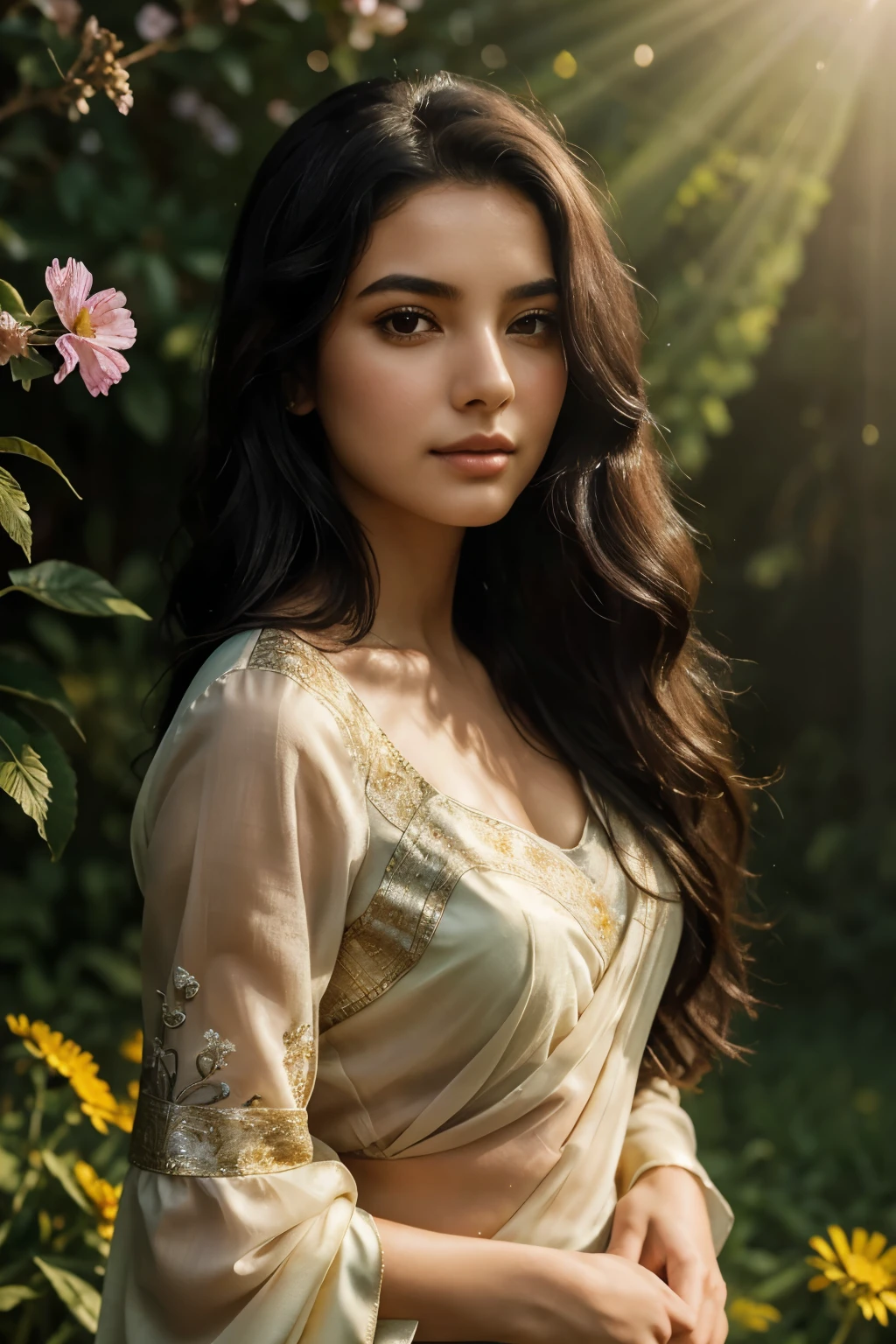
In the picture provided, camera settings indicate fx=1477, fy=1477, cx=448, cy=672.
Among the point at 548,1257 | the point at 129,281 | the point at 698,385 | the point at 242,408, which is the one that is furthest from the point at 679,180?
the point at 548,1257

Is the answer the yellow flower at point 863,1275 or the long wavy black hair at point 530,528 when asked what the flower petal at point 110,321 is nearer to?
the long wavy black hair at point 530,528

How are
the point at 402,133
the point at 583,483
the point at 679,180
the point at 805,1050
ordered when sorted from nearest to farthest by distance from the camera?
the point at 402,133, the point at 583,483, the point at 679,180, the point at 805,1050

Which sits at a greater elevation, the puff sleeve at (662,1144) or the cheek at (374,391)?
the cheek at (374,391)

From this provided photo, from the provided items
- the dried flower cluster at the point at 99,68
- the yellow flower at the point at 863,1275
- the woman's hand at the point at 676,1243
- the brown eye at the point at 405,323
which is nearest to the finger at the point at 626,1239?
the woman's hand at the point at 676,1243

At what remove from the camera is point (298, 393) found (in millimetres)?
1595

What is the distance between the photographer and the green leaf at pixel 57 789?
4.99 ft

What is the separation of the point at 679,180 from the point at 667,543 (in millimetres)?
1626

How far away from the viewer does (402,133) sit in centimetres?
154

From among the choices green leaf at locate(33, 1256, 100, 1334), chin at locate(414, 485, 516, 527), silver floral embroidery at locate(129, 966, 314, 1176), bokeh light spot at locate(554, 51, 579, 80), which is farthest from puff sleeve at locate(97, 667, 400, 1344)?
bokeh light spot at locate(554, 51, 579, 80)

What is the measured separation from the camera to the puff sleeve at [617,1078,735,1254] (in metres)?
1.70

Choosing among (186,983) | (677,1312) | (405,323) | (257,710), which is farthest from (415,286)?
(677,1312)

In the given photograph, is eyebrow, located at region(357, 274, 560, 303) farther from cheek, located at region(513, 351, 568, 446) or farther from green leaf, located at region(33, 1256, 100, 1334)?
green leaf, located at region(33, 1256, 100, 1334)

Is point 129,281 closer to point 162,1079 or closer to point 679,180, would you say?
point 679,180

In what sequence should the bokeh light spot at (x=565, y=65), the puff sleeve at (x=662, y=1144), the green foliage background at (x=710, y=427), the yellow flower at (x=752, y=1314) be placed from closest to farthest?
the puff sleeve at (x=662, y=1144) < the yellow flower at (x=752, y=1314) < the green foliage background at (x=710, y=427) < the bokeh light spot at (x=565, y=65)
